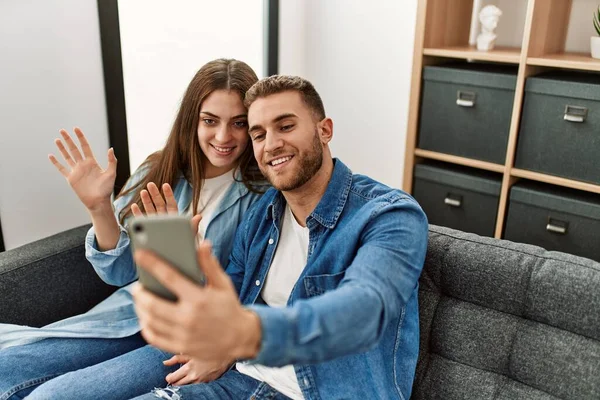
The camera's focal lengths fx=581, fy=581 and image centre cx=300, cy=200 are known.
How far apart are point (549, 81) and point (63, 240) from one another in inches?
65.3

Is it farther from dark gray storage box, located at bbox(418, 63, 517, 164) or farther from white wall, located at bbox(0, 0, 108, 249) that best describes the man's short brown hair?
dark gray storage box, located at bbox(418, 63, 517, 164)

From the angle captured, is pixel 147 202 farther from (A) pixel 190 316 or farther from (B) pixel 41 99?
(B) pixel 41 99

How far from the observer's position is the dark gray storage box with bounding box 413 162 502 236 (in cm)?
224

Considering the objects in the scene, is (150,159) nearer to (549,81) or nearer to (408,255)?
(408,255)

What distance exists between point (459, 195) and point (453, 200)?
0.03 m

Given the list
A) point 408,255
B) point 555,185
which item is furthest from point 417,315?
point 555,185

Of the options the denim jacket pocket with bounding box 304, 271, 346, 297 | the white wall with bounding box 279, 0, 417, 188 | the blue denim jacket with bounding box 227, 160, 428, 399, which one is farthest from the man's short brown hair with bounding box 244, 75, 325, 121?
the white wall with bounding box 279, 0, 417, 188

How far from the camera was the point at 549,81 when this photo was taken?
199 centimetres

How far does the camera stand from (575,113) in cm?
196

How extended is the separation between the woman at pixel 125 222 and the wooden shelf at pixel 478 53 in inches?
38.9

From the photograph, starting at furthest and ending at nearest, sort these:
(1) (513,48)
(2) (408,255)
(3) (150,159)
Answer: (1) (513,48)
(3) (150,159)
(2) (408,255)

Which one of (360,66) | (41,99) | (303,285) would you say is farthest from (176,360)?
(360,66)

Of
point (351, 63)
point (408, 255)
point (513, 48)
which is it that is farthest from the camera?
point (351, 63)

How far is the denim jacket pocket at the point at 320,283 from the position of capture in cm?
121
